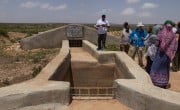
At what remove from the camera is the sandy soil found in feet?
21.8

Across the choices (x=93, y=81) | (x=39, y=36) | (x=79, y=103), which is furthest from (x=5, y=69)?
(x=79, y=103)

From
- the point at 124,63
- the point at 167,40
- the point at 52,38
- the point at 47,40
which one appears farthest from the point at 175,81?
the point at 47,40

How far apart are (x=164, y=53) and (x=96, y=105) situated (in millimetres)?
2289

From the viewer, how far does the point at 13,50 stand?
21.3 metres

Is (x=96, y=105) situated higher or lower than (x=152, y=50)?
lower

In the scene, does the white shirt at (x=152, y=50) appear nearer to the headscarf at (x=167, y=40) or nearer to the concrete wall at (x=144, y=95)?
the headscarf at (x=167, y=40)

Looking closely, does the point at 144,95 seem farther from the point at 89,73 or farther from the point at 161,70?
the point at 89,73

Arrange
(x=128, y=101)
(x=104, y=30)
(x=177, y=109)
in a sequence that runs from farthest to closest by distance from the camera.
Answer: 1. (x=104, y=30)
2. (x=128, y=101)
3. (x=177, y=109)

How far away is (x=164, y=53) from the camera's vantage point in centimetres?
825

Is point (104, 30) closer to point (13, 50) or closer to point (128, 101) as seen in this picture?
point (128, 101)

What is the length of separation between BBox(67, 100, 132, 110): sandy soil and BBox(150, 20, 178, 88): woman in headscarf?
1764 millimetres

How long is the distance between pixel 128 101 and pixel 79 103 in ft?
3.14

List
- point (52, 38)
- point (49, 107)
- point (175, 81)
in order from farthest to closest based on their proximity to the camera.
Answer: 1. point (52, 38)
2. point (175, 81)
3. point (49, 107)

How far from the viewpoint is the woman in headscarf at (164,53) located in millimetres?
8117
